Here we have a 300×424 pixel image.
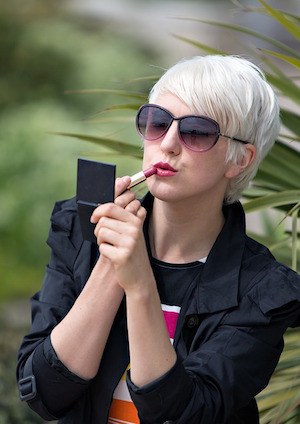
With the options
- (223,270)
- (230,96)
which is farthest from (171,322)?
(230,96)

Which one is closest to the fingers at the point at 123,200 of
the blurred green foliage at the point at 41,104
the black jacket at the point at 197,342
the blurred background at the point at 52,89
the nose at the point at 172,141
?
the nose at the point at 172,141

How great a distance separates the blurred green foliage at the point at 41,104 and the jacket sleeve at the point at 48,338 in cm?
389

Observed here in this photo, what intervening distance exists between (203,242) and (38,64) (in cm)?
774

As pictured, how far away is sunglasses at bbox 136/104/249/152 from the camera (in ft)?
7.38

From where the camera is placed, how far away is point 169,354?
7.00ft

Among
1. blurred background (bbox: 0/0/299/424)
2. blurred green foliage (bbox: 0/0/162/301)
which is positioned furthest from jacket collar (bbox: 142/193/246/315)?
blurred green foliage (bbox: 0/0/162/301)

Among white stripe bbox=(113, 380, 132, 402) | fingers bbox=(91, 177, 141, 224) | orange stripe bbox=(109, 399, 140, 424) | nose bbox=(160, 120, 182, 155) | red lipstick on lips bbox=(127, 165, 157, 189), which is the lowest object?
orange stripe bbox=(109, 399, 140, 424)

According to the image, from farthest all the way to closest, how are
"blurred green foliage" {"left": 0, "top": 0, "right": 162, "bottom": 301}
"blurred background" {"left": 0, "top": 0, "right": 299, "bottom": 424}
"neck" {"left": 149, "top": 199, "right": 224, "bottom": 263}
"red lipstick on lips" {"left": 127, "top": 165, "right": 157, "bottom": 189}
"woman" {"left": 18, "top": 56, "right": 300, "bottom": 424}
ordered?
"blurred green foliage" {"left": 0, "top": 0, "right": 162, "bottom": 301}
"blurred background" {"left": 0, "top": 0, "right": 299, "bottom": 424}
"neck" {"left": 149, "top": 199, "right": 224, "bottom": 263}
"red lipstick on lips" {"left": 127, "top": 165, "right": 157, "bottom": 189}
"woman" {"left": 18, "top": 56, "right": 300, "bottom": 424}

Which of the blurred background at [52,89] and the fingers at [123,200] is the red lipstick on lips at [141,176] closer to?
the fingers at [123,200]

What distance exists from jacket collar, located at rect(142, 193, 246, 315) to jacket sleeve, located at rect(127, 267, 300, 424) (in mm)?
36

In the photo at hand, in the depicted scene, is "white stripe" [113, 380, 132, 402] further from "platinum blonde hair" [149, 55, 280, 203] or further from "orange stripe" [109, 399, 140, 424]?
"platinum blonde hair" [149, 55, 280, 203]

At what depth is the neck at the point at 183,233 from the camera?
92.9 inches

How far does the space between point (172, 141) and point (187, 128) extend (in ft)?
0.14

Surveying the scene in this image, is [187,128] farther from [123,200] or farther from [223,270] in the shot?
[223,270]
